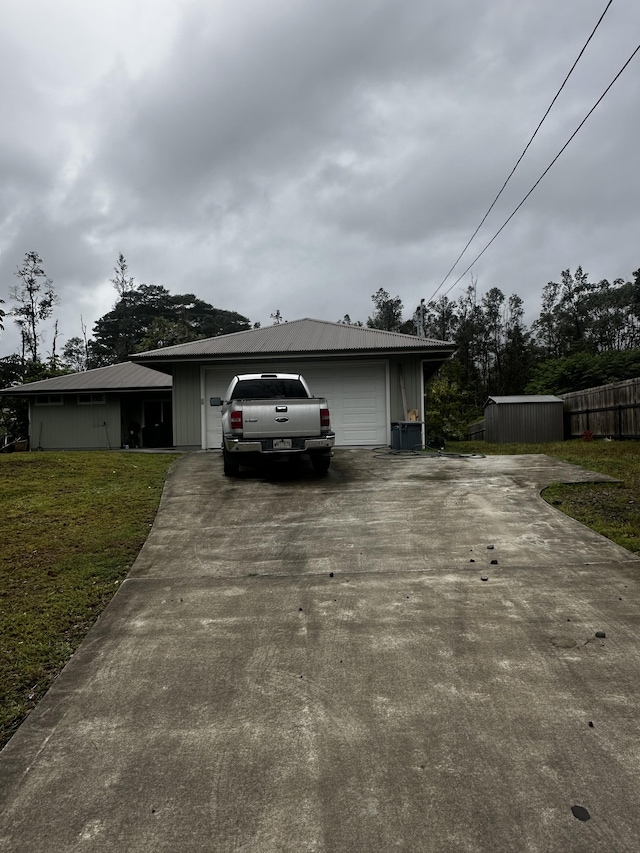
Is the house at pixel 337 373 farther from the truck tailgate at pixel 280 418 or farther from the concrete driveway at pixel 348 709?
the concrete driveway at pixel 348 709

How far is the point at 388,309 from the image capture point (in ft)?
191

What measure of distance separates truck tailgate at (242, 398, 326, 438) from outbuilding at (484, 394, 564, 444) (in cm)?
1411

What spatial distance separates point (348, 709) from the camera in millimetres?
2965

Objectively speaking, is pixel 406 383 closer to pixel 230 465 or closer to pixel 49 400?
pixel 230 465

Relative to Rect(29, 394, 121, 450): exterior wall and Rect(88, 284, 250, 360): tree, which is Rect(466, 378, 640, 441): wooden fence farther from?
Rect(88, 284, 250, 360): tree

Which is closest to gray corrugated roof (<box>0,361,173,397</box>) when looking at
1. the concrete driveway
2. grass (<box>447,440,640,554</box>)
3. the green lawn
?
the green lawn

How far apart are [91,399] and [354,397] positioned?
12.1 meters

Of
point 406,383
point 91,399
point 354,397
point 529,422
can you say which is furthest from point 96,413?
point 529,422

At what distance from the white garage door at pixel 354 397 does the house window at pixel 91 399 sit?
1027 cm

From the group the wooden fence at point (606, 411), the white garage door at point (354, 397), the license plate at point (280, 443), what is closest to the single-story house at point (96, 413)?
the white garage door at point (354, 397)

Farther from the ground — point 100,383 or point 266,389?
point 100,383

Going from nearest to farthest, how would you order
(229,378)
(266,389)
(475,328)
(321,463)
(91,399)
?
(321,463) → (266,389) → (229,378) → (91,399) → (475,328)

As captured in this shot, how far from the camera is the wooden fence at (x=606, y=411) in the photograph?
1692cm

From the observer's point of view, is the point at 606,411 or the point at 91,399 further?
the point at 91,399
